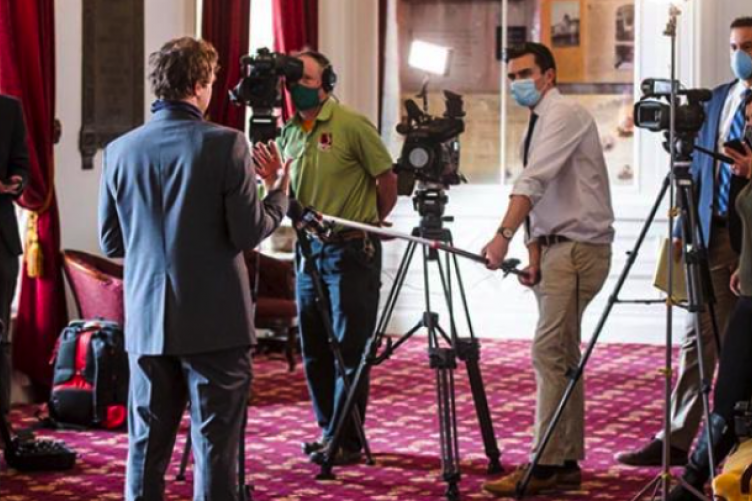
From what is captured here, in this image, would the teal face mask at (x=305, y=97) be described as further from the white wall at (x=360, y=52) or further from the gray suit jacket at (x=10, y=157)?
the white wall at (x=360, y=52)

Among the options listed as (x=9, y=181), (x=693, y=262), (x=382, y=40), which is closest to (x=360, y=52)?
(x=382, y=40)

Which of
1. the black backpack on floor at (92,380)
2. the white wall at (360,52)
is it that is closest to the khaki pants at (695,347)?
the black backpack on floor at (92,380)

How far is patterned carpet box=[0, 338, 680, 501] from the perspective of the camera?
6.16m

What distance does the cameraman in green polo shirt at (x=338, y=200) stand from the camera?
6574 mm

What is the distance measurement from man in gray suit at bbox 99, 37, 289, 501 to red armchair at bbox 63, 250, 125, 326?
11.0 feet

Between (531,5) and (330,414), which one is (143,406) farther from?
(531,5)

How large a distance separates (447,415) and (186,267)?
6.05ft

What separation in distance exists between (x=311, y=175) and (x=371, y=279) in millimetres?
493

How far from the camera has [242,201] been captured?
449 centimetres

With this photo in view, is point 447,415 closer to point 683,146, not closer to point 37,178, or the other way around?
point 683,146

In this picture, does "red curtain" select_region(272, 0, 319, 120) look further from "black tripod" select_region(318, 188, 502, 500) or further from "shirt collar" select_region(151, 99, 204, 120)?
"shirt collar" select_region(151, 99, 204, 120)

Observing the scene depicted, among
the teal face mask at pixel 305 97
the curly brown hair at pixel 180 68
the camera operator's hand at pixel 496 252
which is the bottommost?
the camera operator's hand at pixel 496 252

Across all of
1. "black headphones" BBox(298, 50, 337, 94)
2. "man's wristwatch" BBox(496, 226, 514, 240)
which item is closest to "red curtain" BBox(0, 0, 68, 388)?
"black headphones" BBox(298, 50, 337, 94)

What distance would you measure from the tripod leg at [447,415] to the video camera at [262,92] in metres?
1.07
